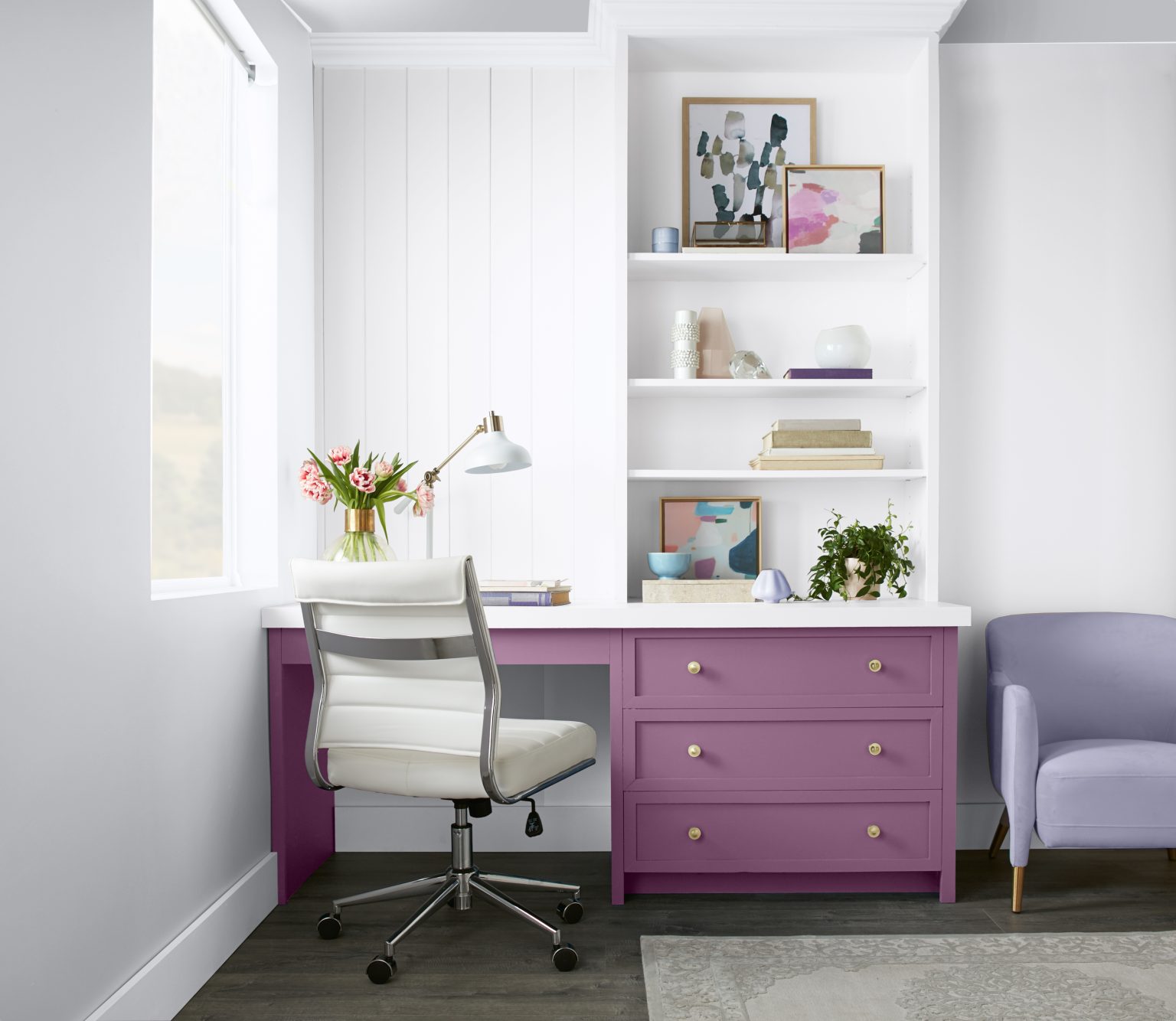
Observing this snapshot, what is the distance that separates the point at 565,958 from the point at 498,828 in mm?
932

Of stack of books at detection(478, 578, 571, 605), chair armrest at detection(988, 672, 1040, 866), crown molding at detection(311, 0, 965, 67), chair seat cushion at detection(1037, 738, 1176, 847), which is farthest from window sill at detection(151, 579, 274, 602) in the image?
chair seat cushion at detection(1037, 738, 1176, 847)

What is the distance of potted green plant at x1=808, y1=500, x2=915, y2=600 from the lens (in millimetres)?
2863

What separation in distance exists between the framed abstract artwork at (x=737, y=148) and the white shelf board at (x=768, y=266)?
0.64ft

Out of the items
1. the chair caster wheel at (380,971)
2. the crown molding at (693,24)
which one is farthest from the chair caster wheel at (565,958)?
the crown molding at (693,24)

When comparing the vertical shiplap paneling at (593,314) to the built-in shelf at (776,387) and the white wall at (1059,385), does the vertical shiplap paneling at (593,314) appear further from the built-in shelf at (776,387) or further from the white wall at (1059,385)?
the white wall at (1059,385)

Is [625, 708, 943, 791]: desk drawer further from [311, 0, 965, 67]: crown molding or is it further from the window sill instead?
[311, 0, 965, 67]: crown molding

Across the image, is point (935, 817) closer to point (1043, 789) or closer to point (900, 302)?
A: point (1043, 789)

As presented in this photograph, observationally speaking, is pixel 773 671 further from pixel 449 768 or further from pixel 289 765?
pixel 289 765

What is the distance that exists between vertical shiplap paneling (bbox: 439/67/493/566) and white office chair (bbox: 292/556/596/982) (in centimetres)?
95

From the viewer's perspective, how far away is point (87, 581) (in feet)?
5.47

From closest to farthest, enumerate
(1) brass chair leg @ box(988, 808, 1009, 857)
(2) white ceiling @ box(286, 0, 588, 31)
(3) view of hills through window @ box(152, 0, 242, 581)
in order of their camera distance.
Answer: (3) view of hills through window @ box(152, 0, 242, 581) → (1) brass chair leg @ box(988, 808, 1009, 857) → (2) white ceiling @ box(286, 0, 588, 31)

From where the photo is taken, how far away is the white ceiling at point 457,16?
3.03 metres

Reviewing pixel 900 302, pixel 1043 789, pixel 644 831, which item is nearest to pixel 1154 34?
pixel 900 302

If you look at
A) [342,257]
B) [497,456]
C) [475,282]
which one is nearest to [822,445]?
[497,456]
